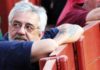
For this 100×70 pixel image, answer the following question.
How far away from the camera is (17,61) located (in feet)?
5.37

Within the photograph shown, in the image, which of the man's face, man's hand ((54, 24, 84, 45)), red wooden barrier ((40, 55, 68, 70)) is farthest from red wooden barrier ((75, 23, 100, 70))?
red wooden barrier ((40, 55, 68, 70))

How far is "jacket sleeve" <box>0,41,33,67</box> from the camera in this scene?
163 centimetres

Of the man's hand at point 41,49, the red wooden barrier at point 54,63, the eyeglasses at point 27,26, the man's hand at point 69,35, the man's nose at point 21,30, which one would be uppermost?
the eyeglasses at point 27,26

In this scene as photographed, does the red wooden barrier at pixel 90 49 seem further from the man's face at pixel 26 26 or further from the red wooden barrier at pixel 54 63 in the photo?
the red wooden barrier at pixel 54 63

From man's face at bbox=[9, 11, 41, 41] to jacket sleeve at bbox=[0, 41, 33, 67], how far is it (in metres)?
0.63

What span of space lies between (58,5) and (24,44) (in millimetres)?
3133

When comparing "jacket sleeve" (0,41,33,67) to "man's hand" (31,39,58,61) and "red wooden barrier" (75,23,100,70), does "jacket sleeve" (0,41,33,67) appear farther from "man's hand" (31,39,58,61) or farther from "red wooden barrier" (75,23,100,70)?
"red wooden barrier" (75,23,100,70)

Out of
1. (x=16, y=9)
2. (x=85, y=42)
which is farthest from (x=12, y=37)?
(x=85, y=42)

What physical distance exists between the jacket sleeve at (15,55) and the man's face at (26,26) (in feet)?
2.08

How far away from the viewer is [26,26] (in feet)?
7.74

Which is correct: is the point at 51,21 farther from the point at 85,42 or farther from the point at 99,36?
the point at 85,42

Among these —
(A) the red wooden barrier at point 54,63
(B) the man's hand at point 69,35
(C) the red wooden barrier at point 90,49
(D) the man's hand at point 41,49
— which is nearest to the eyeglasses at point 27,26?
(B) the man's hand at point 69,35

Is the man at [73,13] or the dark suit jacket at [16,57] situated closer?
the dark suit jacket at [16,57]

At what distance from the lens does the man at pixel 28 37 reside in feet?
5.39
